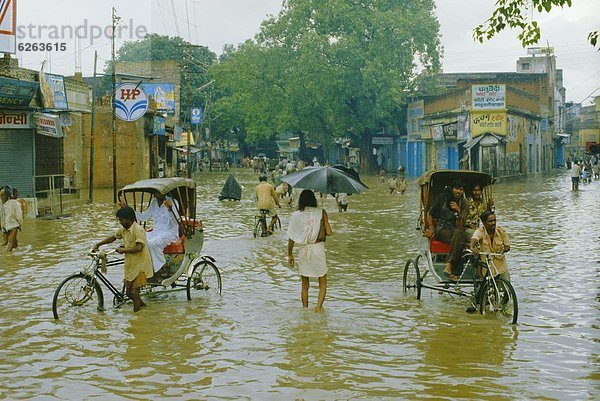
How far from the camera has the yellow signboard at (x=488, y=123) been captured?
48938mm

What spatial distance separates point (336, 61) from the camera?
55688mm

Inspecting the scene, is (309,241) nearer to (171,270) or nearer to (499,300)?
(171,270)

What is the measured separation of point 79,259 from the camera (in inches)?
593

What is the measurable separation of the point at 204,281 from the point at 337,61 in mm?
45872

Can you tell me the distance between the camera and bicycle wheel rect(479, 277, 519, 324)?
930 cm

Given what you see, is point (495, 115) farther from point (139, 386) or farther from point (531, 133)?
point (139, 386)

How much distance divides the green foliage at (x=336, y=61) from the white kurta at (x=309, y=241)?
44798 millimetres

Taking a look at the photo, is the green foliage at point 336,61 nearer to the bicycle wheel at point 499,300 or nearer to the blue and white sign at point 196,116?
the blue and white sign at point 196,116

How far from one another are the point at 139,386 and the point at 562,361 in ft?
13.0

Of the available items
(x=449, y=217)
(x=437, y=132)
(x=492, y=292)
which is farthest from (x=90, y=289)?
(x=437, y=132)

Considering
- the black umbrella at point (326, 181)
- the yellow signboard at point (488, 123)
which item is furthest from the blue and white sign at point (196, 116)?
the black umbrella at point (326, 181)

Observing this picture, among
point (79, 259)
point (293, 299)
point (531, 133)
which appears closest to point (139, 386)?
point (293, 299)

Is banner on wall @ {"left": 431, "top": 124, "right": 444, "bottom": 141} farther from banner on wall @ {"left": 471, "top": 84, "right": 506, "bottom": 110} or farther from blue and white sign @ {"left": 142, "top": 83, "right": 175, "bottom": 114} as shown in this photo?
blue and white sign @ {"left": 142, "top": 83, "right": 175, "bottom": 114}

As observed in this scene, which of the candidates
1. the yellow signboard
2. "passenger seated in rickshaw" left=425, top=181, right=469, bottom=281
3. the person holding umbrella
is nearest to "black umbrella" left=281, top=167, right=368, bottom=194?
the person holding umbrella
